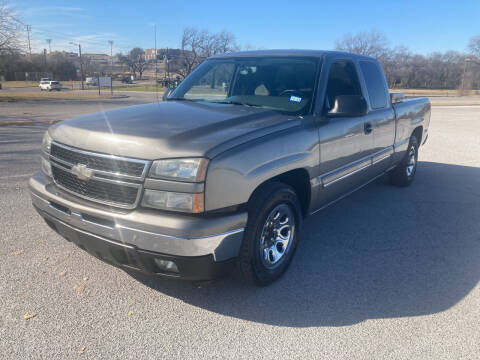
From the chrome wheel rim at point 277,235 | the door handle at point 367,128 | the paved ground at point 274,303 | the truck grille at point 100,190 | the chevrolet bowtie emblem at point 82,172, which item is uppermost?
the door handle at point 367,128

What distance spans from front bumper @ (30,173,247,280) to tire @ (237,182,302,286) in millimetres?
151

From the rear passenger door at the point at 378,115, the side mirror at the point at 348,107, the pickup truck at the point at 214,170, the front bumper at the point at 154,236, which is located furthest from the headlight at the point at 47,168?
the rear passenger door at the point at 378,115

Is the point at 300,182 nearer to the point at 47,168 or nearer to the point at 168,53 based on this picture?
the point at 47,168

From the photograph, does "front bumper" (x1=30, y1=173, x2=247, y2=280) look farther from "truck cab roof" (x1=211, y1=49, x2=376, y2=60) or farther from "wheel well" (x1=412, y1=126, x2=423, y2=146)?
"wheel well" (x1=412, y1=126, x2=423, y2=146)

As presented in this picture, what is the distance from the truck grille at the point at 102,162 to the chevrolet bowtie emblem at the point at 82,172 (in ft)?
0.10

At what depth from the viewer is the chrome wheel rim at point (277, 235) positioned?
10.3 feet

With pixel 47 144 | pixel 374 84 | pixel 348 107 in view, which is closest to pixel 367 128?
pixel 374 84

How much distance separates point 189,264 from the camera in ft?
8.41

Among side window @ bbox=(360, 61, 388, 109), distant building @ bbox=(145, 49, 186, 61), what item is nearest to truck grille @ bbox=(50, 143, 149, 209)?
side window @ bbox=(360, 61, 388, 109)

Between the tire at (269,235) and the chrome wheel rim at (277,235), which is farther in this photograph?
the chrome wheel rim at (277,235)

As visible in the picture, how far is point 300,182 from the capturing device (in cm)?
Answer: 353

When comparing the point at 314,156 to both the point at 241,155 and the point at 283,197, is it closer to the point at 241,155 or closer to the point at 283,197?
the point at 283,197

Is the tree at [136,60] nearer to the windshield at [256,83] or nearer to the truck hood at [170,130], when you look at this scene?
the windshield at [256,83]

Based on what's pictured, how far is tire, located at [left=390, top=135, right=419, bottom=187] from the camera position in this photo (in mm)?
6219
